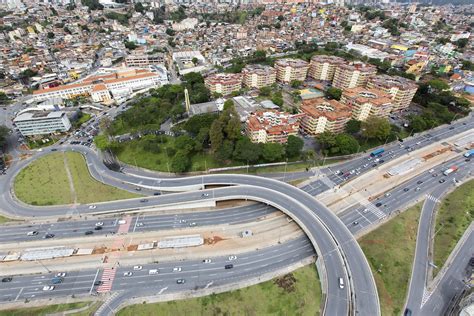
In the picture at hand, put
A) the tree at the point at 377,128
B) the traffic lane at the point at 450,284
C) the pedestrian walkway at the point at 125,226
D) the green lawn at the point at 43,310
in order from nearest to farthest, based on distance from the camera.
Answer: the green lawn at the point at 43,310 → the traffic lane at the point at 450,284 → the pedestrian walkway at the point at 125,226 → the tree at the point at 377,128

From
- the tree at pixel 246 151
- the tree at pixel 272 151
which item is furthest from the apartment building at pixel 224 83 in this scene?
the tree at pixel 272 151

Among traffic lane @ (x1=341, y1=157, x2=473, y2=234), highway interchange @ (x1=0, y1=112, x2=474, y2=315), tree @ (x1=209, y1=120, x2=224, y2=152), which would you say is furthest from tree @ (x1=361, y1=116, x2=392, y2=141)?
tree @ (x1=209, y1=120, x2=224, y2=152)

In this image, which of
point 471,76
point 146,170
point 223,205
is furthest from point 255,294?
point 471,76

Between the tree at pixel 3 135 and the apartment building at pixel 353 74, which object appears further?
the apartment building at pixel 353 74

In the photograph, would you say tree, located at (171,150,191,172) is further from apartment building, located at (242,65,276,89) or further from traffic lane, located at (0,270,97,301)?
apartment building, located at (242,65,276,89)

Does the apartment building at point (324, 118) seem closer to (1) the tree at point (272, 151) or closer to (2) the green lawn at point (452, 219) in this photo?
(1) the tree at point (272, 151)

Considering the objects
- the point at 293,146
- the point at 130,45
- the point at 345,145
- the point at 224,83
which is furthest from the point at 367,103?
the point at 130,45

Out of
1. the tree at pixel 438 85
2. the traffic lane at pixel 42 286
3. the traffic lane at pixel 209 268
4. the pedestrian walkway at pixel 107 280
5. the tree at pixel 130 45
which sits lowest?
the traffic lane at pixel 42 286
